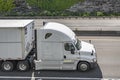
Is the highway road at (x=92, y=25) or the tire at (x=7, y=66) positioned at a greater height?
the highway road at (x=92, y=25)

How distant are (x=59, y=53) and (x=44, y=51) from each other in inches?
31.1

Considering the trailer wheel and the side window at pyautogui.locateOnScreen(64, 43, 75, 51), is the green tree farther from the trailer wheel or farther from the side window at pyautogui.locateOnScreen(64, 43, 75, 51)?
the side window at pyautogui.locateOnScreen(64, 43, 75, 51)

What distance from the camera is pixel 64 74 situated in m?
15.2

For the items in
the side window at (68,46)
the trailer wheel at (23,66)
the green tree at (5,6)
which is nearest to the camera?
the side window at (68,46)

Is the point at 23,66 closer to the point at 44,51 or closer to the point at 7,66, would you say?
the point at 7,66

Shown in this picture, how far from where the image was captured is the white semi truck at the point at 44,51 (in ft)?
49.7

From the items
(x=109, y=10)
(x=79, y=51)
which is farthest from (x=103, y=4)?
(x=79, y=51)

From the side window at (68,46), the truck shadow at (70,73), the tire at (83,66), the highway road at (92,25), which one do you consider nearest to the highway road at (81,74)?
the truck shadow at (70,73)

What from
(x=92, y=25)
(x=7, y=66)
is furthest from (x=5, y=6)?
(x=7, y=66)

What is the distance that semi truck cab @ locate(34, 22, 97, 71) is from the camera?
15258 millimetres

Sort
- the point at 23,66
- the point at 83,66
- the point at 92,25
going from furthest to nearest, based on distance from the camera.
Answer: the point at 92,25, the point at 23,66, the point at 83,66

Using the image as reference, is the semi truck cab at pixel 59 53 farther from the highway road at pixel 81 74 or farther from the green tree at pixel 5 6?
the green tree at pixel 5 6

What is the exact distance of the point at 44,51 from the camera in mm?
15320

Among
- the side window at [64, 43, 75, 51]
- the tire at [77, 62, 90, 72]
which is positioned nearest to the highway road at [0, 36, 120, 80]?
the tire at [77, 62, 90, 72]
